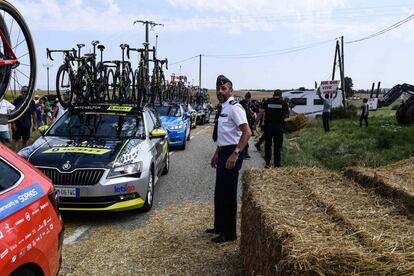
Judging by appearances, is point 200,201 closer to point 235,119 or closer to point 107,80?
point 235,119

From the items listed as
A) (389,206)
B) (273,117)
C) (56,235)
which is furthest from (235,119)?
(273,117)

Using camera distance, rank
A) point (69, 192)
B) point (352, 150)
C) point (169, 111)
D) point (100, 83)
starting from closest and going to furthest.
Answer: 1. point (69, 192)
2. point (100, 83)
3. point (352, 150)
4. point (169, 111)

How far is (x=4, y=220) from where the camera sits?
108 inches

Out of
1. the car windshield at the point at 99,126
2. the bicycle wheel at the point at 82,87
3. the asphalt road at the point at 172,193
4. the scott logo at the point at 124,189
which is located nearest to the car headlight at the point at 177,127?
the asphalt road at the point at 172,193

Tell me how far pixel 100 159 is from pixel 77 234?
112cm

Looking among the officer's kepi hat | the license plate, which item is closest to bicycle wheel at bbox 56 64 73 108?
the license plate

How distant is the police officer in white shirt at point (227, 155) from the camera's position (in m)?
5.54

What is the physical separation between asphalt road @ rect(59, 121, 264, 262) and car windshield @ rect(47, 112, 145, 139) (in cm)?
128

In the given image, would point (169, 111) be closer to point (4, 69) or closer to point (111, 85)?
point (111, 85)

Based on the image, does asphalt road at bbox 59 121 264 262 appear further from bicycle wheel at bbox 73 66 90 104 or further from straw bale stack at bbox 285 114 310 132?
straw bale stack at bbox 285 114 310 132

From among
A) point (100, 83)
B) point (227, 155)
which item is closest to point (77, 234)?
point (227, 155)

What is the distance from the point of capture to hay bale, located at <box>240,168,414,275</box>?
101 inches

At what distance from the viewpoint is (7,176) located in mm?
3107

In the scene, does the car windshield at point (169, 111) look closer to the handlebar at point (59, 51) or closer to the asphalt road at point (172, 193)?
the asphalt road at point (172, 193)
